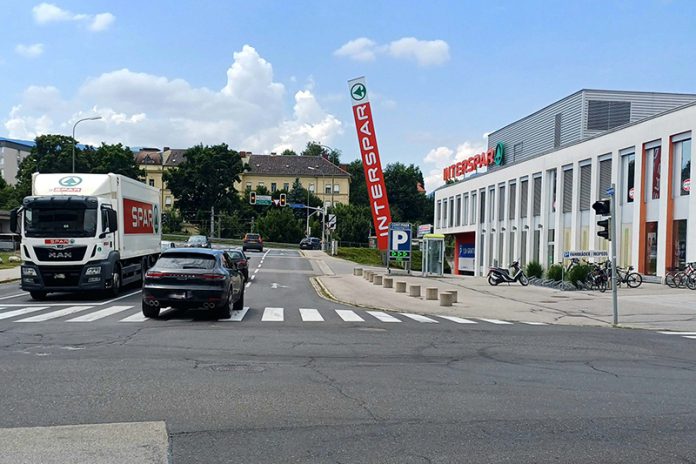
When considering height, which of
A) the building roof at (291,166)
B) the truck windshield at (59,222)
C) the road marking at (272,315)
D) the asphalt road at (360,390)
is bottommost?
the road marking at (272,315)

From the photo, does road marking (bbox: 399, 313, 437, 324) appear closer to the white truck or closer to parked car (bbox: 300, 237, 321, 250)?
the white truck

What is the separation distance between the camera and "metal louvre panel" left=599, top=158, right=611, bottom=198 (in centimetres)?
3669

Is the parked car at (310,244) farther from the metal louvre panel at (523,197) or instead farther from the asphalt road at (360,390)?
the asphalt road at (360,390)

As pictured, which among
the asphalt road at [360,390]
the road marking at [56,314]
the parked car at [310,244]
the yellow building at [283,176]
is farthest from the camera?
the yellow building at [283,176]

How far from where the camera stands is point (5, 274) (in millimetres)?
34875

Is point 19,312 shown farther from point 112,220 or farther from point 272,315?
point 272,315

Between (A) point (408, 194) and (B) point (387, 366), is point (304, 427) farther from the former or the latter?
(A) point (408, 194)

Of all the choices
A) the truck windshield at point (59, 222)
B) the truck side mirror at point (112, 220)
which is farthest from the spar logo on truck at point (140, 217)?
the truck windshield at point (59, 222)

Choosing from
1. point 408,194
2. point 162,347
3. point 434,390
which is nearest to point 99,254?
point 162,347

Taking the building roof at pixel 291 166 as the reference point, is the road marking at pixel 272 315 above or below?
below

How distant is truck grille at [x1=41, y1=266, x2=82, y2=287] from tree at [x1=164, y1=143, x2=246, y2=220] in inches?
3490

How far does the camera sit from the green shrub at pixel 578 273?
98.0 ft

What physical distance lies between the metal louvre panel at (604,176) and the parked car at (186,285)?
84.7ft

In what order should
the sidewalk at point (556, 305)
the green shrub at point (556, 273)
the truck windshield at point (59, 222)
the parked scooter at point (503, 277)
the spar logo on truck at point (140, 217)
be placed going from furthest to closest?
the parked scooter at point (503, 277) → the green shrub at point (556, 273) → the spar logo on truck at point (140, 217) → the truck windshield at point (59, 222) → the sidewalk at point (556, 305)
